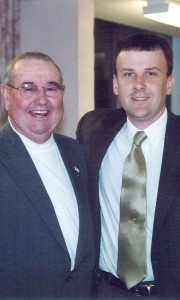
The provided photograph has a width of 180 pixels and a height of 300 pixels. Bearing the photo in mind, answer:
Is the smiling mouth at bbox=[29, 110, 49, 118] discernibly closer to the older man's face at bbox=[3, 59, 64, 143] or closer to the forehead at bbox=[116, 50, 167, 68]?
the older man's face at bbox=[3, 59, 64, 143]

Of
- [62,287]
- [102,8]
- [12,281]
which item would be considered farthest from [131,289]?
[102,8]

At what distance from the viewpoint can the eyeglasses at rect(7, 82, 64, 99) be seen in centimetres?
195

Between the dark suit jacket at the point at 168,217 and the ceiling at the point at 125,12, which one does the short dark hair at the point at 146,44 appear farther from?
the ceiling at the point at 125,12

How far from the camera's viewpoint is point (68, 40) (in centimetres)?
404

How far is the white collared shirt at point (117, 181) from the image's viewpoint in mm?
2002

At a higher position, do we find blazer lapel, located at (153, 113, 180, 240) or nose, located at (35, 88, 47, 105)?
nose, located at (35, 88, 47, 105)

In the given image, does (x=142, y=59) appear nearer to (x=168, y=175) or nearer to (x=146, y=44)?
(x=146, y=44)

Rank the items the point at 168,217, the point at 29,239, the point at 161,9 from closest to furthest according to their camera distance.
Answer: the point at 29,239
the point at 168,217
the point at 161,9

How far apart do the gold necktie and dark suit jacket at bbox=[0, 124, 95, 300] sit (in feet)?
0.54

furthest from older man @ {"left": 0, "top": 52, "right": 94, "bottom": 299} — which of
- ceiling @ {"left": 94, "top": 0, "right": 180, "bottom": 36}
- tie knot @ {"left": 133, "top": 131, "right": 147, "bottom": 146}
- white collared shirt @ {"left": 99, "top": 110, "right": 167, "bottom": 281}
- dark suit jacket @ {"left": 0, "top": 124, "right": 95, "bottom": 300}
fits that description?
ceiling @ {"left": 94, "top": 0, "right": 180, "bottom": 36}

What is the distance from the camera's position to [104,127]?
230cm

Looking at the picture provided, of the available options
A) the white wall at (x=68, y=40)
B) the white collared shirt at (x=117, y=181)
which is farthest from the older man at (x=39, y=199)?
the white wall at (x=68, y=40)

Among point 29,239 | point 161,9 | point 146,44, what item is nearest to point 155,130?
point 146,44

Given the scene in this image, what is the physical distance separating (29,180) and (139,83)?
63 centimetres
